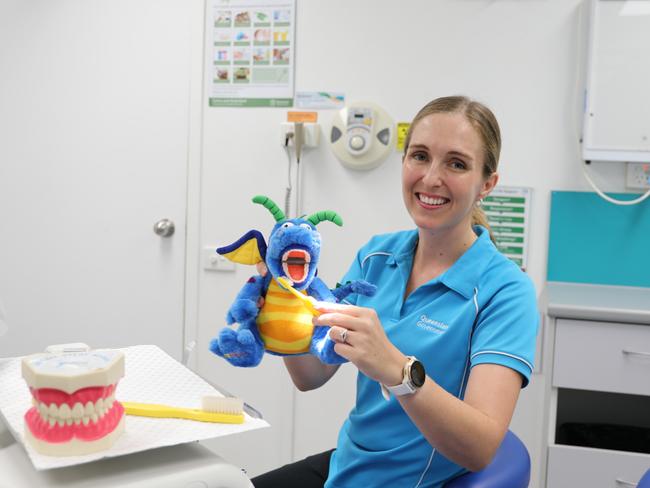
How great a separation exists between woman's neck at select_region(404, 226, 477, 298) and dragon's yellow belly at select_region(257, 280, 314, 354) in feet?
1.15

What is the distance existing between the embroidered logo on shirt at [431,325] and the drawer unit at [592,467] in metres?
0.83

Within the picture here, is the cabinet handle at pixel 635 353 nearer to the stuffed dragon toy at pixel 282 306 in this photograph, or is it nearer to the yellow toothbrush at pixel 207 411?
the stuffed dragon toy at pixel 282 306

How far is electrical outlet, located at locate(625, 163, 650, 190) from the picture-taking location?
7.04 feet

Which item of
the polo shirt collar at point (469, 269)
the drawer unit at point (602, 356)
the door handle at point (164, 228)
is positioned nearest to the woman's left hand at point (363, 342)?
the polo shirt collar at point (469, 269)

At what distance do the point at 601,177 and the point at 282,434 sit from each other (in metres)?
1.45

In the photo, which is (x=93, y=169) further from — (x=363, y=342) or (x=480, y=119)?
(x=363, y=342)

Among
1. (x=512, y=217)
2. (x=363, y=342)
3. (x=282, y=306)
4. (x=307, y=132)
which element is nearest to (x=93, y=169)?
(x=307, y=132)

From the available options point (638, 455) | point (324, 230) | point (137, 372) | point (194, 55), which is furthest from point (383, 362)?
point (194, 55)

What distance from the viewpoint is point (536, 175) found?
2.23 metres

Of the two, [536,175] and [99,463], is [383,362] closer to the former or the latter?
[99,463]

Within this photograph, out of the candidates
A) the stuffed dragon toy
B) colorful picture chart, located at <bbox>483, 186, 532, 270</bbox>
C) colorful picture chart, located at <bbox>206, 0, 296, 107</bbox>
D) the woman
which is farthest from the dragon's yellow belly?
colorful picture chart, located at <bbox>206, 0, 296, 107</bbox>

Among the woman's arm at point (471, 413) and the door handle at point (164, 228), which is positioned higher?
the door handle at point (164, 228)

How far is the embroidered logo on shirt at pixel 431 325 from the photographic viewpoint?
1.22 meters

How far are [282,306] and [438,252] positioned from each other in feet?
1.43
